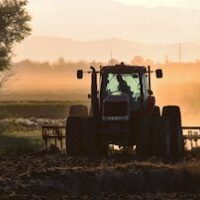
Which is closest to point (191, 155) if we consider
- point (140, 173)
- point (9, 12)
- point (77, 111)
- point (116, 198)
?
point (77, 111)

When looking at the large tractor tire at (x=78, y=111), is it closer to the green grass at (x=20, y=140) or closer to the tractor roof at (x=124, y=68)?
the tractor roof at (x=124, y=68)

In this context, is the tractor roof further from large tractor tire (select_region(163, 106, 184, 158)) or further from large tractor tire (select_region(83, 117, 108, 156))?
large tractor tire (select_region(163, 106, 184, 158))

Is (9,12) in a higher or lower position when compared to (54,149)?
higher

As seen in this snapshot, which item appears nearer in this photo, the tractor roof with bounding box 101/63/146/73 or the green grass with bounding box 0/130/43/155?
the tractor roof with bounding box 101/63/146/73

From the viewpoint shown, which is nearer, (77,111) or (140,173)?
(140,173)

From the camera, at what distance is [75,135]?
94.1 feet

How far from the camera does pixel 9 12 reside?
→ 202 feet

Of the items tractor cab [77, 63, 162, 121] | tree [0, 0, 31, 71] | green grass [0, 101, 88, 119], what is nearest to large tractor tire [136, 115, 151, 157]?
tractor cab [77, 63, 162, 121]

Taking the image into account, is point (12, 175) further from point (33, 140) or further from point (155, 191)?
point (33, 140)

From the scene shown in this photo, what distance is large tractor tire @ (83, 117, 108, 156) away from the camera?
1113 inches

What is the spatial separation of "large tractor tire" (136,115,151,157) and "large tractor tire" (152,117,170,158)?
0.19 metres

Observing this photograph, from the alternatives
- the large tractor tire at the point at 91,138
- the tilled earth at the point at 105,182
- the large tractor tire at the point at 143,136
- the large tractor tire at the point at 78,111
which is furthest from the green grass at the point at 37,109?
the tilled earth at the point at 105,182

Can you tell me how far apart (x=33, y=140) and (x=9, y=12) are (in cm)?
1523

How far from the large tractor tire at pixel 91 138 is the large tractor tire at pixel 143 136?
1498 millimetres
